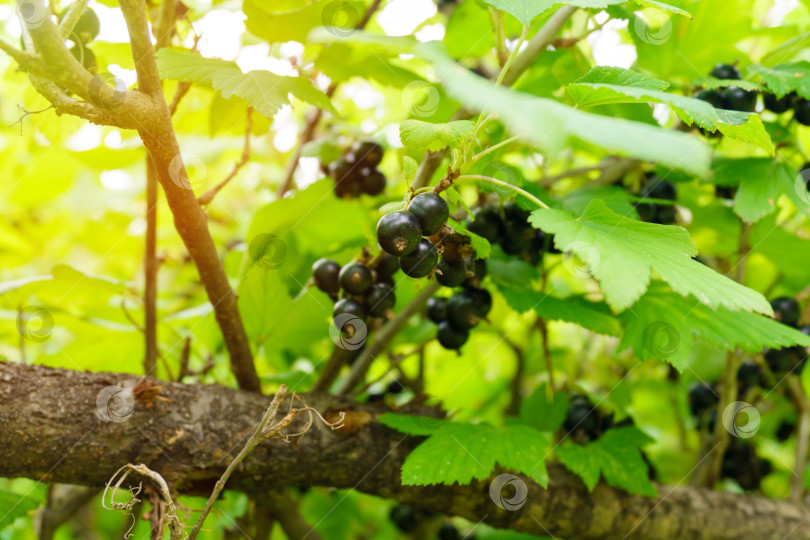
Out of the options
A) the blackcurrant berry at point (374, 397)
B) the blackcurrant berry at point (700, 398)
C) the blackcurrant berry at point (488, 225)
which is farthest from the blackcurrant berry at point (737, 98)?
the blackcurrant berry at point (374, 397)

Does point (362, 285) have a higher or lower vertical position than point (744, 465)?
higher

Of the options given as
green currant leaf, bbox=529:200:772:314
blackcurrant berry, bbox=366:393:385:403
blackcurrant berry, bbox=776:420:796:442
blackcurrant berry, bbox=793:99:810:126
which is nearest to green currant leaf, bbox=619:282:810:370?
green currant leaf, bbox=529:200:772:314

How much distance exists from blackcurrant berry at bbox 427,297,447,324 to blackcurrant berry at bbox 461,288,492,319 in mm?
78

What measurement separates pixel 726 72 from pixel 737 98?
0.11 meters

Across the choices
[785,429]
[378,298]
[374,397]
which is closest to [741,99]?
[378,298]

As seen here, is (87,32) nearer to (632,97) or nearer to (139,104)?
(139,104)

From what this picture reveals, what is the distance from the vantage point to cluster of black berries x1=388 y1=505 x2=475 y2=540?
1883 millimetres

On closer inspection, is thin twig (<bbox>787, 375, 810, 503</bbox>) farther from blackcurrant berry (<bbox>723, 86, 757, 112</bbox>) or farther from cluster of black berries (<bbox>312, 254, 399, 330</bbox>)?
cluster of black berries (<bbox>312, 254, 399, 330</bbox>)

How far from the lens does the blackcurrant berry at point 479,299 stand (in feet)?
3.82

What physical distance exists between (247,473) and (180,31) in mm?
999

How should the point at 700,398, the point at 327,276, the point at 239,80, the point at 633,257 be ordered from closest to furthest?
the point at 633,257 < the point at 239,80 < the point at 327,276 < the point at 700,398

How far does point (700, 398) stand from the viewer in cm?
177

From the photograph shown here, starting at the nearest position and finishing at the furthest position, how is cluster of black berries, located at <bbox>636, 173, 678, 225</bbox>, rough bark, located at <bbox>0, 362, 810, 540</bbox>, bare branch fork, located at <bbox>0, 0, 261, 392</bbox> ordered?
bare branch fork, located at <bbox>0, 0, 261, 392</bbox> → rough bark, located at <bbox>0, 362, 810, 540</bbox> → cluster of black berries, located at <bbox>636, 173, 678, 225</bbox>

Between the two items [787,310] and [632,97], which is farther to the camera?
[787,310]
